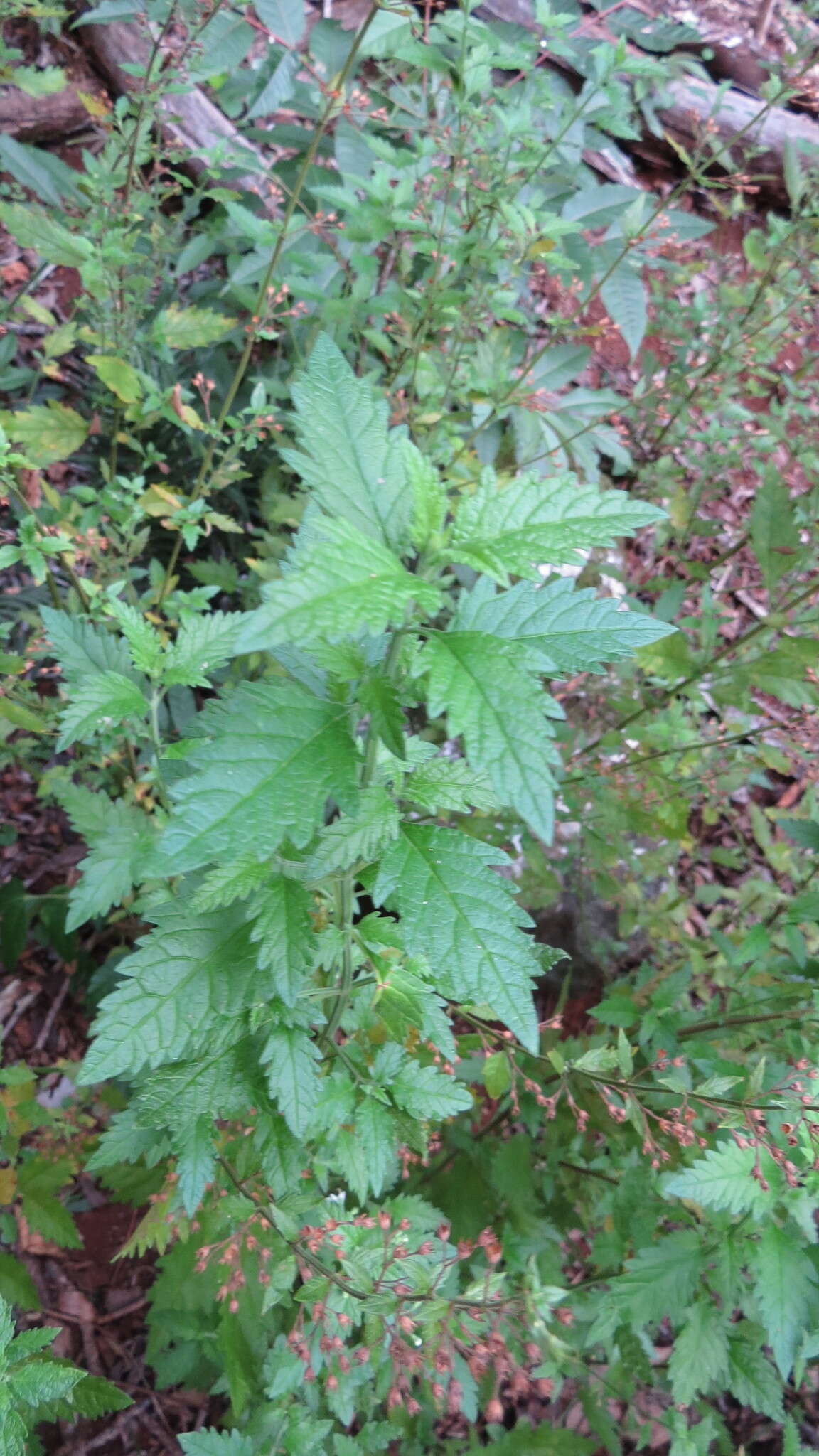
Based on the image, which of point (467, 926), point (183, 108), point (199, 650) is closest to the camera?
point (467, 926)

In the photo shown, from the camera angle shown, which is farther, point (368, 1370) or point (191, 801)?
point (368, 1370)

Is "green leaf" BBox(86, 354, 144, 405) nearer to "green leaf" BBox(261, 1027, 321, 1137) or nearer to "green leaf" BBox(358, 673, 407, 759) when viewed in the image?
"green leaf" BBox(358, 673, 407, 759)

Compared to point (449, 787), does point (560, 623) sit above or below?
above

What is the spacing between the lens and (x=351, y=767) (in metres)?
1.01

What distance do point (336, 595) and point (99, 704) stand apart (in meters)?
0.74

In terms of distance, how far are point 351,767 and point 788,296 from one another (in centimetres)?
282

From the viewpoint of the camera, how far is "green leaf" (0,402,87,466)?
2.44 m

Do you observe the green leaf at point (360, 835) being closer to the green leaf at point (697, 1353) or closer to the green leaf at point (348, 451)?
the green leaf at point (348, 451)

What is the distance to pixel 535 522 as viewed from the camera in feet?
3.38

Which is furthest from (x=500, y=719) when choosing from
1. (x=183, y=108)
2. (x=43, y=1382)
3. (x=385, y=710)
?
(x=183, y=108)

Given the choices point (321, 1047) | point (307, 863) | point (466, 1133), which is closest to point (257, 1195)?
point (321, 1047)

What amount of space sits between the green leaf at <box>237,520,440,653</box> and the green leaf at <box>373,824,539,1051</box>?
0.31m

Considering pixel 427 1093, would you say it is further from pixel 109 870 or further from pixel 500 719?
pixel 500 719

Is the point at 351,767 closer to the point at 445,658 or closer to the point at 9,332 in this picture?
the point at 445,658
